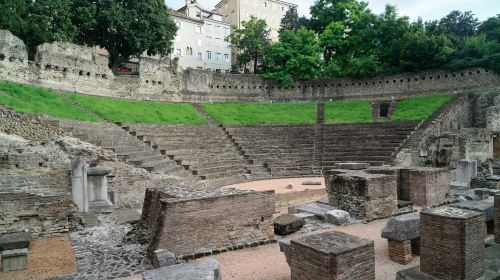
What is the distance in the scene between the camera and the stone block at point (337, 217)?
32.9 feet

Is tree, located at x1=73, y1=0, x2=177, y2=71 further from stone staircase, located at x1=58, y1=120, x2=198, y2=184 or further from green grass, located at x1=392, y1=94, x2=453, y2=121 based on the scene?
green grass, located at x1=392, y1=94, x2=453, y2=121

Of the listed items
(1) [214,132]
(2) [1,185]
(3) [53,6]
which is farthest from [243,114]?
(2) [1,185]

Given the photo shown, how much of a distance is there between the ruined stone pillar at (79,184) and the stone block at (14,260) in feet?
15.3

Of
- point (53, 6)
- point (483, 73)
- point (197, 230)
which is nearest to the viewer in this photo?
point (197, 230)

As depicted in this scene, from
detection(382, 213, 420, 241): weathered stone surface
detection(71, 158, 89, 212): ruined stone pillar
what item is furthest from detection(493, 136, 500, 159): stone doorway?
detection(71, 158, 89, 212): ruined stone pillar

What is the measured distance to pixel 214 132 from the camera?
83.4 ft

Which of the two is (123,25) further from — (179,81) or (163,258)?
(163,258)

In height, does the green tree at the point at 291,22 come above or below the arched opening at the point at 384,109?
above

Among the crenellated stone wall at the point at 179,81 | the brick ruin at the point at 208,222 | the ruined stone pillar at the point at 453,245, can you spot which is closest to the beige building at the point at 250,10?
the crenellated stone wall at the point at 179,81

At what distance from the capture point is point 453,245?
5598mm

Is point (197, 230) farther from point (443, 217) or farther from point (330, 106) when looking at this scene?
point (330, 106)

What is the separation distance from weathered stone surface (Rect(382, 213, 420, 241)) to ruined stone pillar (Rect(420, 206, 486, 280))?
1.17 meters

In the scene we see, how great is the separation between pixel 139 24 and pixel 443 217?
3302 centimetres

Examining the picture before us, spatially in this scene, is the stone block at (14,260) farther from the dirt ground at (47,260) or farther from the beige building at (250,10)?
the beige building at (250,10)
